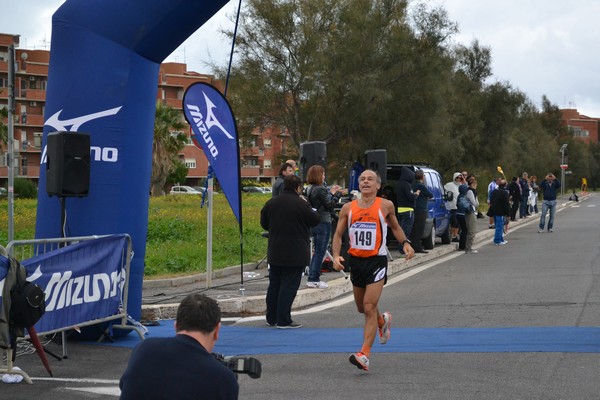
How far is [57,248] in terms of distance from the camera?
10125 mm

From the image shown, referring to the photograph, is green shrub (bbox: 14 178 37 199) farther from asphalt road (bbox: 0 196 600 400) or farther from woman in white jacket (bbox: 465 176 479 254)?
asphalt road (bbox: 0 196 600 400)

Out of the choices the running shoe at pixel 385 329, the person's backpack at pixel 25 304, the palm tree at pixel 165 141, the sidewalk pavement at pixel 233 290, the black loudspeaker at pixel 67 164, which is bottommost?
the sidewalk pavement at pixel 233 290

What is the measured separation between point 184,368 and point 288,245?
7912 mm

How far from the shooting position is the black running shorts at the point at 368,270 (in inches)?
368

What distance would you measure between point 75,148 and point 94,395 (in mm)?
3110

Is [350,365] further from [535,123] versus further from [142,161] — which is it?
[535,123]

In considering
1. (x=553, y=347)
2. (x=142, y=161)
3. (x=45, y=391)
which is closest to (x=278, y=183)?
(x=142, y=161)

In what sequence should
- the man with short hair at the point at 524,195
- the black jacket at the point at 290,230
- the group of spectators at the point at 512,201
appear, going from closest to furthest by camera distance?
the black jacket at the point at 290,230
the group of spectators at the point at 512,201
the man with short hair at the point at 524,195

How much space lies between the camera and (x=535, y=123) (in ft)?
284

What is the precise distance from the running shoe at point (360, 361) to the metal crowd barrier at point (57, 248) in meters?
2.57

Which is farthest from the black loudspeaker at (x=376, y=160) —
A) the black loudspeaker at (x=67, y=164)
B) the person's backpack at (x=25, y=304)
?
the person's backpack at (x=25, y=304)

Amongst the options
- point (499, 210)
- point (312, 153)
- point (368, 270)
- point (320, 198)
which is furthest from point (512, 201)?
point (368, 270)

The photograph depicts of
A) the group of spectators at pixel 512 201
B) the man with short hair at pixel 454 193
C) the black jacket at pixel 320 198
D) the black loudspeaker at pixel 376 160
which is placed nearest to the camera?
the black jacket at pixel 320 198

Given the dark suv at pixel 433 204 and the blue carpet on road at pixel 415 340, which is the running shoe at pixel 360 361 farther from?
the dark suv at pixel 433 204
